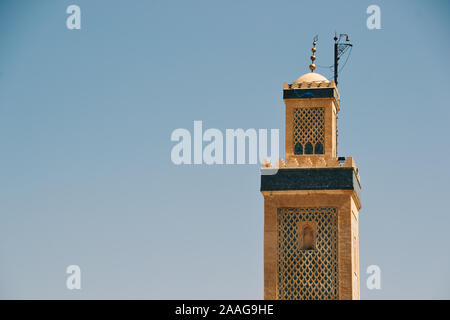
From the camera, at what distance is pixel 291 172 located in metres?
32.5

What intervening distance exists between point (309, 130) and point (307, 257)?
3.97 meters

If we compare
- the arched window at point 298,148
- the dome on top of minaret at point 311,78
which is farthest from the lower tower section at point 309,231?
the dome on top of minaret at point 311,78

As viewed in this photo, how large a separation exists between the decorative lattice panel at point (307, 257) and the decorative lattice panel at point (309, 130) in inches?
77.1

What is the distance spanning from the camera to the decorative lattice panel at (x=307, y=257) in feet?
104

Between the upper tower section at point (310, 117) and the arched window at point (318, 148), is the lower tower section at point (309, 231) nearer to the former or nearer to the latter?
the arched window at point (318, 148)

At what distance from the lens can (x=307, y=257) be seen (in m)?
32.1

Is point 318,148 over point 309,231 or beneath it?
over

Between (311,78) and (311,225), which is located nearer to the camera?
(311,225)

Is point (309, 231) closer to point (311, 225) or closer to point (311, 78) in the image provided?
point (311, 225)

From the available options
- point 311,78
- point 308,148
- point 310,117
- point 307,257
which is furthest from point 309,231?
point 311,78
